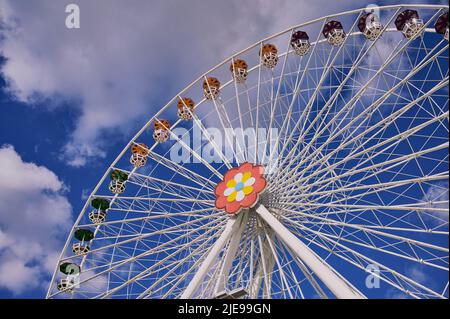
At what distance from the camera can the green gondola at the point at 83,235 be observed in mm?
21812

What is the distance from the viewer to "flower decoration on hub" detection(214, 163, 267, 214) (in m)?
18.3

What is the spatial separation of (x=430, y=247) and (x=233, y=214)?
7.02 m

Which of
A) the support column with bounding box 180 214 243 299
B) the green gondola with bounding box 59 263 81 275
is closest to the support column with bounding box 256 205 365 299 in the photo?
the support column with bounding box 180 214 243 299

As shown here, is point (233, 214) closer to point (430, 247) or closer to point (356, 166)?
point (356, 166)

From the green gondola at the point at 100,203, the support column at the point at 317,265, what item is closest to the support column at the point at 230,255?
the support column at the point at 317,265

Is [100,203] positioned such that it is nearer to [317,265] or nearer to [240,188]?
[240,188]

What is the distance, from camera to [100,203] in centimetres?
2241

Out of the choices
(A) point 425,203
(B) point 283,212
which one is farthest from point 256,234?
(A) point 425,203

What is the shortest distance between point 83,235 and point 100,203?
1640 mm

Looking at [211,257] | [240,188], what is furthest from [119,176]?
[211,257]

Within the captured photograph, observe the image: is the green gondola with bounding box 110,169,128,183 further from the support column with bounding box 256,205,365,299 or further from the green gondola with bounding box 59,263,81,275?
the support column with bounding box 256,205,365,299

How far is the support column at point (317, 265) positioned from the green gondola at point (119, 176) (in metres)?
7.93
